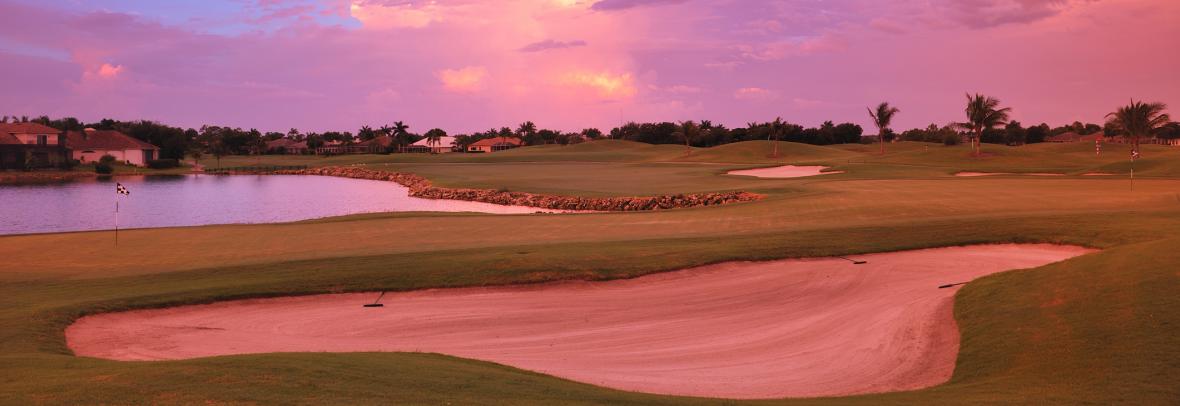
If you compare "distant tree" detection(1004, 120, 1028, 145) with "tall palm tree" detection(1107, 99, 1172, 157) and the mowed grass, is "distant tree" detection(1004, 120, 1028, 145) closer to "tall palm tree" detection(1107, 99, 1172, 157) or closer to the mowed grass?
"tall palm tree" detection(1107, 99, 1172, 157)

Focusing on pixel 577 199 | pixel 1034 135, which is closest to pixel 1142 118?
pixel 577 199

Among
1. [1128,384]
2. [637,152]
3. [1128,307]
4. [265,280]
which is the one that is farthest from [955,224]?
[637,152]

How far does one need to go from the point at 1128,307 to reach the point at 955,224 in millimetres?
14927

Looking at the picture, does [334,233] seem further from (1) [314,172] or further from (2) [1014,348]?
(1) [314,172]

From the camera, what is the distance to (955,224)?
26.8m

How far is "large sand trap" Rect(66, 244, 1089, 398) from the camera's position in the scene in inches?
525

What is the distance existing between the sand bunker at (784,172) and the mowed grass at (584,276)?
78.2ft

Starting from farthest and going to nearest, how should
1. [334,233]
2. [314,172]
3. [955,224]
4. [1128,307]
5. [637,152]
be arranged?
[637,152] → [314,172] → [334,233] → [955,224] → [1128,307]

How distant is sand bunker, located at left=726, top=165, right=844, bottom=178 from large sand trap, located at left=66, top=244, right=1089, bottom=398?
4904 cm

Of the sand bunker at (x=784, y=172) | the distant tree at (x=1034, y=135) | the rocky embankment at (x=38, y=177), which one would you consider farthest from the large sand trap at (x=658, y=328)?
the distant tree at (x=1034, y=135)

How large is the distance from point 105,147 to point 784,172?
112 meters

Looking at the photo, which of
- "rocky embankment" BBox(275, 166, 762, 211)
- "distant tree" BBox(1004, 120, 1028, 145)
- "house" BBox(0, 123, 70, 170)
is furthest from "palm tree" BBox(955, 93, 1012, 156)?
"house" BBox(0, 123, 70, 170)

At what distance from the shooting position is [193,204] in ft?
240

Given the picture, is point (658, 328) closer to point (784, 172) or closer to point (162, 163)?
point (784, 172)
